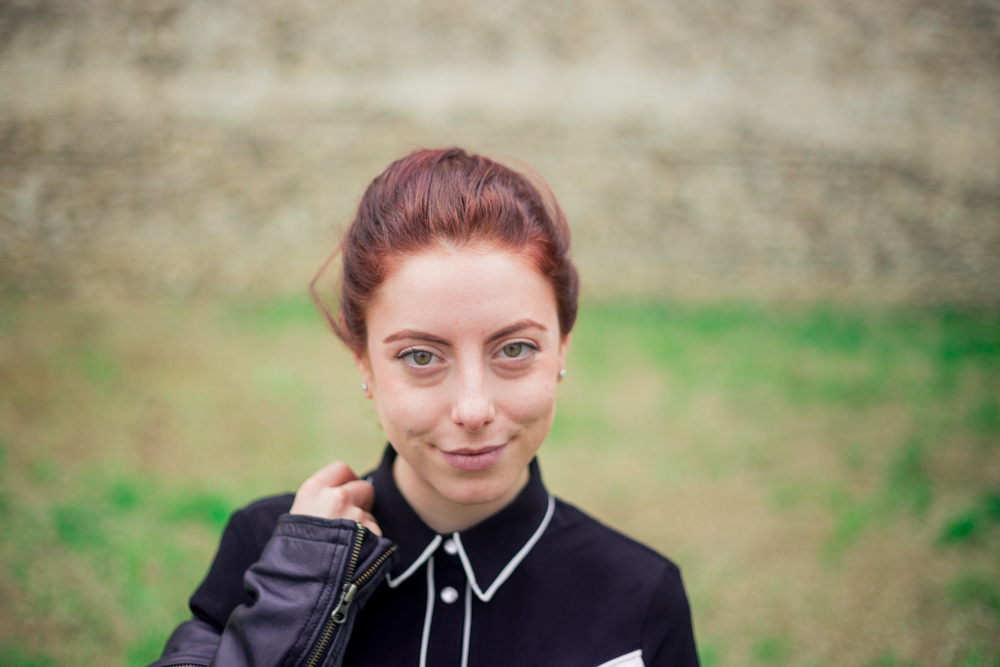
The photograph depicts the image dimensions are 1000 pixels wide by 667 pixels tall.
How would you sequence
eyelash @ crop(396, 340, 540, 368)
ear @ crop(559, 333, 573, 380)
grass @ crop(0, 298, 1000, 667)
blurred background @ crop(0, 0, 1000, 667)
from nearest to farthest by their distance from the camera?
eyelash @ crop(396, 340, 540, 368)
ear @ crop(559, 333, 573, 380)
grass @ crop(0, 298, 1000, 667)
blurred background @ crop(0, 0, 1000, 667)

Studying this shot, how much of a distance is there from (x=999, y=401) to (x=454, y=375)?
283 inches

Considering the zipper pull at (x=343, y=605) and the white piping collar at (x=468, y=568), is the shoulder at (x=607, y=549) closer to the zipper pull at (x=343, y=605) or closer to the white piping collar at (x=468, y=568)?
the white piping collar at (x=468, y=568)

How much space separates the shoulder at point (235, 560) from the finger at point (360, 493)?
19cm

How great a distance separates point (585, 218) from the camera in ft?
32.3

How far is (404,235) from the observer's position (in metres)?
1.44

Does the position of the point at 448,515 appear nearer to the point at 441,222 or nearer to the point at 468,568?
the point at 468,568

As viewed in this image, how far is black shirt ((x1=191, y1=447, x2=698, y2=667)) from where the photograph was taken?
146cm

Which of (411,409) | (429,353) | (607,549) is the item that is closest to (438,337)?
(429,353)

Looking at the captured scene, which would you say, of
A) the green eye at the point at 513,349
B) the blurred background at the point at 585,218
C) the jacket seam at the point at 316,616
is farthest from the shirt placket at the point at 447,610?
the blurred background at the point at 585,218

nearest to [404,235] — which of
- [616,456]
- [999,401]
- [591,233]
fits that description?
[616,456]

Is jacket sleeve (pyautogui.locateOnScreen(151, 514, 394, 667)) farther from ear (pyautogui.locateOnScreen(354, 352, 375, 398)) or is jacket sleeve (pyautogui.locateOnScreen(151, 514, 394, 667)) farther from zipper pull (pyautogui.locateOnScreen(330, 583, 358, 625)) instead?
ear (pyautogui.locateOnScreen(354, 352, 375, 398))

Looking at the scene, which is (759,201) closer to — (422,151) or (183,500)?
(183,500)

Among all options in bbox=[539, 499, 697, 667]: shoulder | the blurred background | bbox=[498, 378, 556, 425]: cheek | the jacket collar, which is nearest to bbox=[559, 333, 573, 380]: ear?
bbox=[498, 378, 556, 425]: cheek

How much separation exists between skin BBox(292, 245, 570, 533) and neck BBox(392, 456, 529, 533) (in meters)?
0.12
